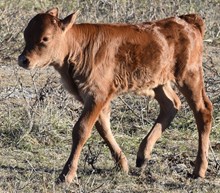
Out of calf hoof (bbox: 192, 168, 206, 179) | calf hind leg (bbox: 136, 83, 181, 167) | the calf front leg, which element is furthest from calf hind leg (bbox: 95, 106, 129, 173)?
calf hoof (bbox: 192, 168, 206, 179)

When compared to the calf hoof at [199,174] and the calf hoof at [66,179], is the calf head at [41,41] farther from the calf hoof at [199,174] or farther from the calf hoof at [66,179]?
the calf hoof at [199,174]

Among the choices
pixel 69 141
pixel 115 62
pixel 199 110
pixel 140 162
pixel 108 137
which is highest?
pixel 115 62

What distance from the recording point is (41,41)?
788 cm

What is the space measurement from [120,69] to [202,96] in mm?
901

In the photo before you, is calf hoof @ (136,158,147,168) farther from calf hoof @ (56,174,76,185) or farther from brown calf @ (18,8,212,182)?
calf hoof @ (56,174,76,185)

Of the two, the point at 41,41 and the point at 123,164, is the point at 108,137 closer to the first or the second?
the point at 123,164

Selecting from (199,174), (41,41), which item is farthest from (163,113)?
(41,41)

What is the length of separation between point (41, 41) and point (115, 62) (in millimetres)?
781

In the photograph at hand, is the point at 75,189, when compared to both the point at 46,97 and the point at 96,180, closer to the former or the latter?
the point at 96,180

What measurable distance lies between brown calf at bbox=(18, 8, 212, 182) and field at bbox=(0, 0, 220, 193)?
225 mm

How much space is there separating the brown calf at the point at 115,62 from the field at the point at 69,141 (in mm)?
225

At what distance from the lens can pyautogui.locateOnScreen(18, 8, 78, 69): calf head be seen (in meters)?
7.84

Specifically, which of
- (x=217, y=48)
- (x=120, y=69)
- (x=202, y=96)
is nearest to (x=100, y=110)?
(x=120, y=69)

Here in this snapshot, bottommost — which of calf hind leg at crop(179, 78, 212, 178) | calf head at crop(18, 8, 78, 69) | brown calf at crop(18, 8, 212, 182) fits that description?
calf hind leg at crop(179, 78, 212, 178)
